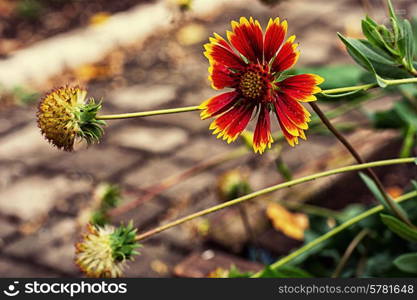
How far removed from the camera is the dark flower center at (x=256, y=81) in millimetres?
818

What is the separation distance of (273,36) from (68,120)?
0.23 m

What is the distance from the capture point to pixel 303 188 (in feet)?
6.30

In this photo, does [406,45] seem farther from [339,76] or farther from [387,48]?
[339,76]

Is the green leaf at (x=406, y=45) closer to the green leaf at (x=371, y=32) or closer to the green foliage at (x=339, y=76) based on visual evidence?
the green leaf at (x=371, y=32)

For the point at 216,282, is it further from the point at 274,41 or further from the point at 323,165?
the point at 323,165

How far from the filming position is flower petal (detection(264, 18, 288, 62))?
0.80 m

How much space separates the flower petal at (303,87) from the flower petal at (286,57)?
0.02 metres

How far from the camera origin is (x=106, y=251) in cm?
90

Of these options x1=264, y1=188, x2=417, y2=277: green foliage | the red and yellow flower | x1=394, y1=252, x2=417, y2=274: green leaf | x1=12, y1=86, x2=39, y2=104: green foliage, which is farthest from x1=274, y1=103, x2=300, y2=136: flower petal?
x1=12, y1=86, x2=39, y2=104: green foliage

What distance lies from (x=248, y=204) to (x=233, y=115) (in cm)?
105

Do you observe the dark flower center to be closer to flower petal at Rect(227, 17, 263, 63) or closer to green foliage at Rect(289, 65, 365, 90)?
flower petal at Rect(227, 17, 263, 63)

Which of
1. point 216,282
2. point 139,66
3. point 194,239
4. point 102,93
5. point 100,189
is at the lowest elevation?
point 216,282

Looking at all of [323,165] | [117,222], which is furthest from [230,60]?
[117,222]

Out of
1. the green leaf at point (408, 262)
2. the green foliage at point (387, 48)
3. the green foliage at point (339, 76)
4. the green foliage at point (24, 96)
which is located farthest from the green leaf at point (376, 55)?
the green foliage at point (24, 96)
